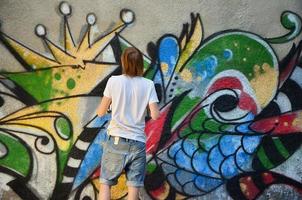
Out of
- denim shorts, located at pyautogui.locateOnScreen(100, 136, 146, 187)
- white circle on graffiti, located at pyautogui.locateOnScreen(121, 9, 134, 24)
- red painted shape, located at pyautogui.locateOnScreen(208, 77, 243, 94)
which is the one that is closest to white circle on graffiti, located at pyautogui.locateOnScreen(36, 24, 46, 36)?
white circle on graffiti, located at pyautogui.locateOnScreen(121, 9, 134, 24)

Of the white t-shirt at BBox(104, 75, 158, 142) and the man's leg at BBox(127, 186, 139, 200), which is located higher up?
the white t-shirt at BBox(104, 75, 158, 142)

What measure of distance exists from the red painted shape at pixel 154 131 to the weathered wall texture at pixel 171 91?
10 mm

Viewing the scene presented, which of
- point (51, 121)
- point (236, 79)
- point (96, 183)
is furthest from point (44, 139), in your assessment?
point (236, 79)

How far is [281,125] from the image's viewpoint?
5.56 meters

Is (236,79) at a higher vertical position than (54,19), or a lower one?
lower

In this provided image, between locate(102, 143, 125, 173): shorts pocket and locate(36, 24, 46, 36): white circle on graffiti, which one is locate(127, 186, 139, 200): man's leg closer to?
locate(102, 143, 125, 173): shorts pocket

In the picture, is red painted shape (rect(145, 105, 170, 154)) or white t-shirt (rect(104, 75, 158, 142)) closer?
white t-shirt (rect(104, 75, 158, 142))

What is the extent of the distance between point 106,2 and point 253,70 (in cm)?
166

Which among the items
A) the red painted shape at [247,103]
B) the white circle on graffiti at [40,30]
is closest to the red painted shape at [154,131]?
the red painted shape at [247,103]

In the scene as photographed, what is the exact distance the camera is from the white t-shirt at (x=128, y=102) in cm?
446

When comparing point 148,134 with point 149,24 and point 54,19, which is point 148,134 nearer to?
point 149,24

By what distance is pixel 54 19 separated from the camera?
18.3 feet

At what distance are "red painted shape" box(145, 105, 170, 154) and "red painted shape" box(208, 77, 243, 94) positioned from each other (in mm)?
513

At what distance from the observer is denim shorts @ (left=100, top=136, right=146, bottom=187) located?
4.48m
